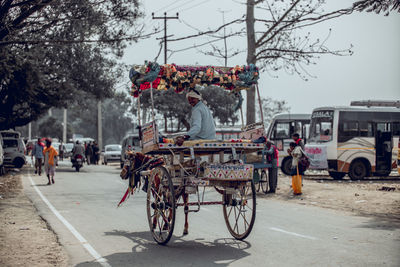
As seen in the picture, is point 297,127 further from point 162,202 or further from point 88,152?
point 162,202

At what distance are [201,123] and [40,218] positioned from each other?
209 inches

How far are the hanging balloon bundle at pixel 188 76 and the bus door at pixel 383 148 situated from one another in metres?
17.1

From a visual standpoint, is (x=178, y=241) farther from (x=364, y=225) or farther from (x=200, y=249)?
(x=364, y=225)

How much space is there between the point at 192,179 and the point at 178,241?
121cm

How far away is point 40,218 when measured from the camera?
12.0m

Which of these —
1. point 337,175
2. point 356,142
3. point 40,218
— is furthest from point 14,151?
point 40,218

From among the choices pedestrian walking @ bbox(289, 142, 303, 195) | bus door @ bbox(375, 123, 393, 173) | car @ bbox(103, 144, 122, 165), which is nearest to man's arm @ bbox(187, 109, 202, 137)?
pedestrian walking @ bbox(289, 142, 303, 195)

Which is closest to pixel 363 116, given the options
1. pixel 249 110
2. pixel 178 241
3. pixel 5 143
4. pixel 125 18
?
pixel 249 110

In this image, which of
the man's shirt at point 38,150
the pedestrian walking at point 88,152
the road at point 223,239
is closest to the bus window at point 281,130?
the man's shirt at point 38,150

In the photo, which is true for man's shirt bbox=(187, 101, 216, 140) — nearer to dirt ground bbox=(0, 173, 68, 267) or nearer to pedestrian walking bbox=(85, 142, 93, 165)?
dirt ground bbox=(0, 173, 68, 267)

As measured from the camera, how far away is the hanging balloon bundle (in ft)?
28.5

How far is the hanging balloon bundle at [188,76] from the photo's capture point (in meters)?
8.70

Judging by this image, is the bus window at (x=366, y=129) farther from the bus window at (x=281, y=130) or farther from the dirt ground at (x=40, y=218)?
the bus window at (x=281, y=130)

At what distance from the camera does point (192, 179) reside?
8.07 m
